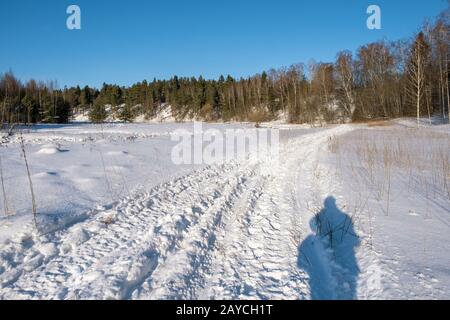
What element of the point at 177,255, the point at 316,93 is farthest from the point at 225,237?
the point at 316,93

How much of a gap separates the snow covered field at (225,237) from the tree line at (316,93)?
67.9 ft

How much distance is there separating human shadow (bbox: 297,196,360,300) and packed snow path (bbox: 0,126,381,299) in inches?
0.9

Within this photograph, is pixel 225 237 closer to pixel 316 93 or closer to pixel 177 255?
pixel 177 255

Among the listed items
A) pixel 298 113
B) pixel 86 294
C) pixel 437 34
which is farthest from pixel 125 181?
pixel 298 113

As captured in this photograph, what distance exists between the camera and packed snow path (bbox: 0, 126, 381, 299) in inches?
108

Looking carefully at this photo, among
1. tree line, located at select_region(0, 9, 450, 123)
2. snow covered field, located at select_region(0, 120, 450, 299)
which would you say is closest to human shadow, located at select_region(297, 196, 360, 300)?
snow covered field, located at select_region(0, 120, 450, 299)

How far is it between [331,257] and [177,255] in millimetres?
1903

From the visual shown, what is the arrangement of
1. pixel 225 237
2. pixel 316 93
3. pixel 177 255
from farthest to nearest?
pixel 316 93
pixel 225 237
pixel 177 255

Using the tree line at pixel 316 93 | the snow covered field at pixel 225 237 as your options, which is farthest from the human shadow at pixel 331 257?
the tree line at pixel 316 93

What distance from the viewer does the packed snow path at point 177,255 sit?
275cm

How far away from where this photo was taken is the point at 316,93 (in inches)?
2039

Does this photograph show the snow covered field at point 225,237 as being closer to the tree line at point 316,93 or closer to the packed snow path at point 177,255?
the packed snow path at point 177,255

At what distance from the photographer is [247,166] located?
9398mm

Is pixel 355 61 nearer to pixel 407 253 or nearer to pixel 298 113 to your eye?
pixel 298 113
